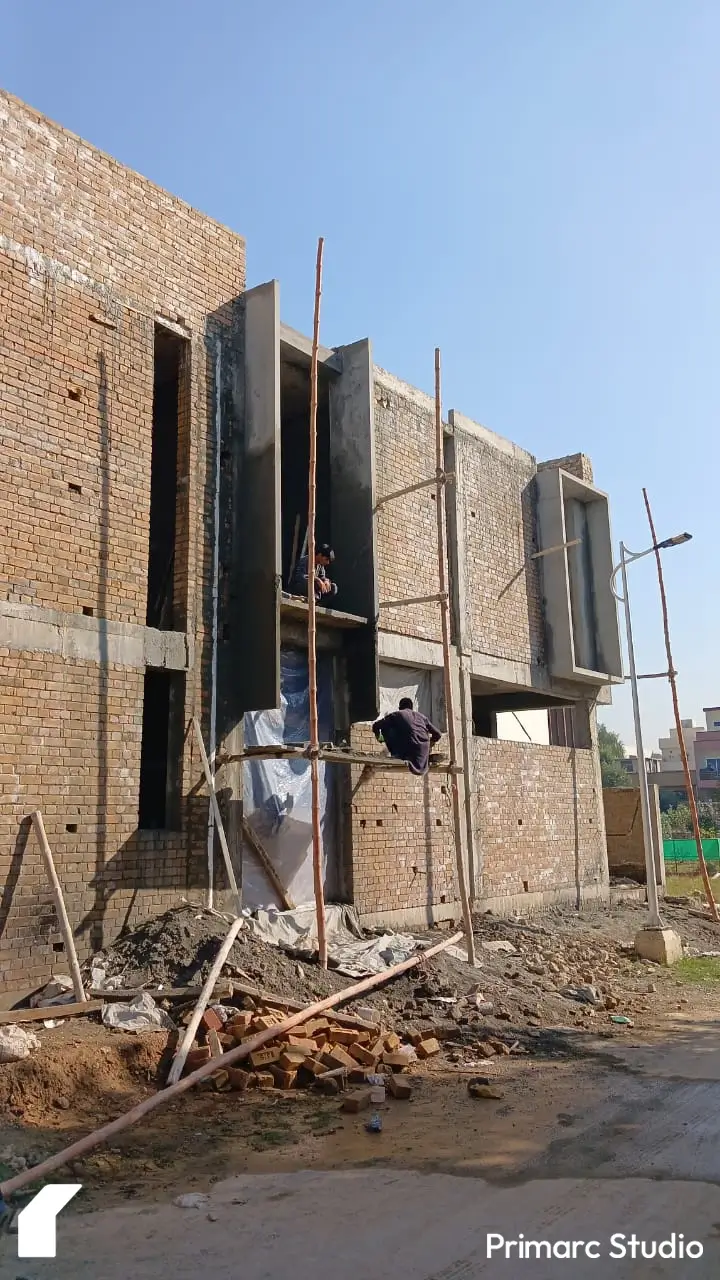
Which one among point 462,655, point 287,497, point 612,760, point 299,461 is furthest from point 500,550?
point 612,760

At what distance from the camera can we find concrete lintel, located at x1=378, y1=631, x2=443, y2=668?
12.3m

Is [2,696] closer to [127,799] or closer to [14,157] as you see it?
[127,799]

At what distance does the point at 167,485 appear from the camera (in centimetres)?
1173

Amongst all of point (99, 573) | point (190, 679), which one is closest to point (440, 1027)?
point (190, 679)

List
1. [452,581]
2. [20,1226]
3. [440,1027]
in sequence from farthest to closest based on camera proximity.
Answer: [452,581]
[440,1027]
[20,1226]

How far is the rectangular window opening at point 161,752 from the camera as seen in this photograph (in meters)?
9.59

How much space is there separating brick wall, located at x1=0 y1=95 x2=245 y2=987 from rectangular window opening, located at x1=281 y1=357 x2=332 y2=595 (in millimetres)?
2110

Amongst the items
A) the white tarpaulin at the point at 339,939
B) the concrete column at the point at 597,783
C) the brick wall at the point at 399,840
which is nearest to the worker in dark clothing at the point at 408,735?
the brick wall at the point at 399,840

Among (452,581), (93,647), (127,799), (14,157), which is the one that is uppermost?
(14,157)

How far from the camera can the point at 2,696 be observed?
26.6 ft

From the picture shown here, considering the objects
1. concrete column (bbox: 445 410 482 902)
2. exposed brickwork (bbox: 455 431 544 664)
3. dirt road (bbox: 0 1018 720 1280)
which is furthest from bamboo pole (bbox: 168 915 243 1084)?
exposed brickwork (bbox: 455 431 544 664)

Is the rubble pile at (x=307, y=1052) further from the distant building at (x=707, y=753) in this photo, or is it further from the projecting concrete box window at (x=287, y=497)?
the distant building at (x=707, y=753)

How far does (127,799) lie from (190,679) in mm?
1463

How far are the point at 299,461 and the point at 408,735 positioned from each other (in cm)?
491
